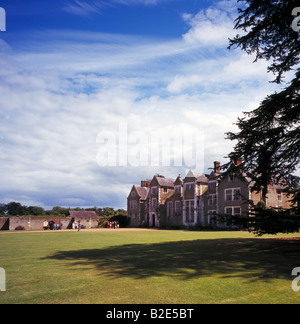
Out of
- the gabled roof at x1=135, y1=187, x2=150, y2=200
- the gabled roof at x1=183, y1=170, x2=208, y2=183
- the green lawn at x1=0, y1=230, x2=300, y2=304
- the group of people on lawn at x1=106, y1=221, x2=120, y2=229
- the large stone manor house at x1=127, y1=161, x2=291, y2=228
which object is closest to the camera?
the green lawn at x1=0, y1=230, x2=300, y2=304

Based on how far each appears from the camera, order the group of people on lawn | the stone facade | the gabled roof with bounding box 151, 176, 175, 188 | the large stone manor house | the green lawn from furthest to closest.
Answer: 1. the gabled roof with bounding box 151, 176, 175, 188
2. the group of people on lawn
3. the stone facade
4. the large stone manor house
5. the green lawn

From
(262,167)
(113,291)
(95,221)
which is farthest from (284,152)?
(95,221)

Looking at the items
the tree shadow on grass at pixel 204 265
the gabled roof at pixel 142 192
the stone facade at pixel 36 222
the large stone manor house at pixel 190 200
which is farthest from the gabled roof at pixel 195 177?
the tree shadow on grass at pixel 204 265

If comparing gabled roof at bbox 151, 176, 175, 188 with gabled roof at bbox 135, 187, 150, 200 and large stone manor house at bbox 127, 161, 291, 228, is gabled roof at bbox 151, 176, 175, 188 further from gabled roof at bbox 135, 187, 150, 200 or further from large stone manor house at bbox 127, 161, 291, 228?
gabled roof at bbox 135, 187, 150, 200

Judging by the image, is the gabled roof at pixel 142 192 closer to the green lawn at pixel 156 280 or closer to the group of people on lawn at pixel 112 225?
the group of people on lawn at pixel 112 225

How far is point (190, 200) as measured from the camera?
2100 inches

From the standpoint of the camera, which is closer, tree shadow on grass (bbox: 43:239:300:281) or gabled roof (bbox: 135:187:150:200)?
tree shadow on grass (bbox: 43:239:300:281)

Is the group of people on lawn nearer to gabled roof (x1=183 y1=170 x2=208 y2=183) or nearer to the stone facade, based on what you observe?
the stone facade

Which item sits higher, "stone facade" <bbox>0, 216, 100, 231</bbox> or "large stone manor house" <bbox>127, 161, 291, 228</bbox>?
"large stone manor house" <bbox>127, 161, 291, 228</bbox>

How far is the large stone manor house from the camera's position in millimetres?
45000

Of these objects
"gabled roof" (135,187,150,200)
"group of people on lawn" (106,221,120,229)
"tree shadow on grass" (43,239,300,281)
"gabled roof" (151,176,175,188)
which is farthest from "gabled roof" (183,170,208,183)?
"tree shadow on grass" (43,239,300,281)

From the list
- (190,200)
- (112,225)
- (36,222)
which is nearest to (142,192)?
(112,225)

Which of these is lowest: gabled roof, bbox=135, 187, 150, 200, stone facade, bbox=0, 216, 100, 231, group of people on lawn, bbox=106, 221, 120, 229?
group of people on lawn, bbox=106, 221, 120, 229

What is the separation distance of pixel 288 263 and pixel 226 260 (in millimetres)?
2094
